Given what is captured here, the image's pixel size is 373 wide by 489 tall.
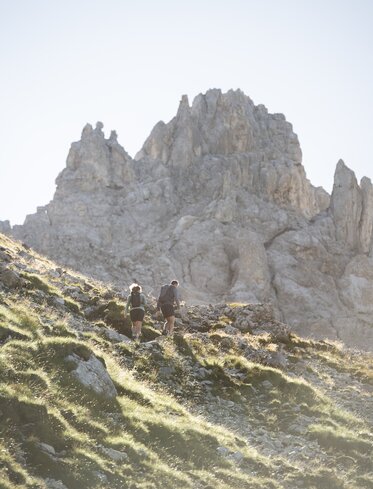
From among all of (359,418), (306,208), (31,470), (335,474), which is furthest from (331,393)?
(306,208)

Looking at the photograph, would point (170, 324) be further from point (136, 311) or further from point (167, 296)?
point (136, 311)

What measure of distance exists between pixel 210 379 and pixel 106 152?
91.7 m

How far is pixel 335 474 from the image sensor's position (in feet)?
44.5

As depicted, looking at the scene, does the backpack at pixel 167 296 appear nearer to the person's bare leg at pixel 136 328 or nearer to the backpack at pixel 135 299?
the backpack at pixel 135 299

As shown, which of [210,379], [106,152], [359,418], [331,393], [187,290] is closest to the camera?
[359,418]

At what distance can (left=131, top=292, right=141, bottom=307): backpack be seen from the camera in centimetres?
2247

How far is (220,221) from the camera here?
314ft

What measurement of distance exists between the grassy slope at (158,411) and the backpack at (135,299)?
1.38 m

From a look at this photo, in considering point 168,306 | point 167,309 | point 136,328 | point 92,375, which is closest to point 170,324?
point 167,309

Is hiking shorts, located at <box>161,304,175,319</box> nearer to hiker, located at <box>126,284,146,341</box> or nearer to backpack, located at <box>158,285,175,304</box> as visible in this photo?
backpack, located at <box>158,285,175,304</box>

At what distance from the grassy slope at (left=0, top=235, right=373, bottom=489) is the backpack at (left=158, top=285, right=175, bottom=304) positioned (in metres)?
1.57

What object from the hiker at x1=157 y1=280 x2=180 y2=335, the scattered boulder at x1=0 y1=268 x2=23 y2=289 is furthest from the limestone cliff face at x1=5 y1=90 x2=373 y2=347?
the scattered boulder at x1=0 y1=268 x2=23 y2=289

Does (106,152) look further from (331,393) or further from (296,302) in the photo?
(331,393)

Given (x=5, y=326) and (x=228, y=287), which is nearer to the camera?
(x=5, y=326)
